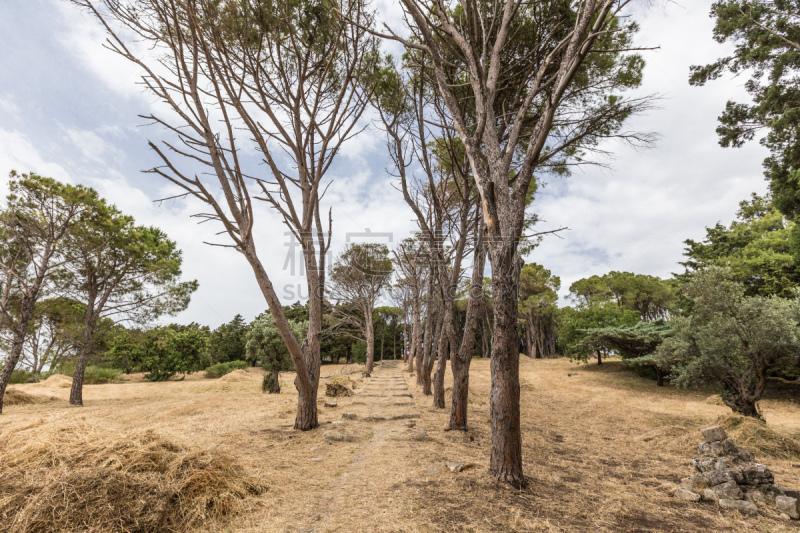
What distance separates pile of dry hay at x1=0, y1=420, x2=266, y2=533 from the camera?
8.21 feet

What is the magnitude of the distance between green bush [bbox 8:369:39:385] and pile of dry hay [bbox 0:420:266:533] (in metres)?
24.6

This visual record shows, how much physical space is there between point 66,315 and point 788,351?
80.1ft

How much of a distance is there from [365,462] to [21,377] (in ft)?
88.9

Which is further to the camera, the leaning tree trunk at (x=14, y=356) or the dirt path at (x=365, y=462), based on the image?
the leaning tree trunk at (x=14, y=356)

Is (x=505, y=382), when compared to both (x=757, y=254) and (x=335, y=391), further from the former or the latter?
(x=757, y=254)

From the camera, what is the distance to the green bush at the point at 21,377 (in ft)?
62.9

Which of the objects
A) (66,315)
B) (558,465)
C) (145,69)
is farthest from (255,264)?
(66,315)

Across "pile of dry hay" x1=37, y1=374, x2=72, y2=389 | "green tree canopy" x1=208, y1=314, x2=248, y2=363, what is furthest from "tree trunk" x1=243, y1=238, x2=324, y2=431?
"green tree canopy" x1=208, y1=314, x2=248, y2=363

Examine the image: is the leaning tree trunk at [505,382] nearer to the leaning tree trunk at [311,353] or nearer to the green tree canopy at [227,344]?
the leaning tree trunk at [311,353]

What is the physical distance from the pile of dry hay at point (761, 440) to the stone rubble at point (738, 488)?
2.03 m

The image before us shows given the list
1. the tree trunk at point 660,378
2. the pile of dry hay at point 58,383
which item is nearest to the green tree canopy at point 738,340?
the tree trunk at point 660,378

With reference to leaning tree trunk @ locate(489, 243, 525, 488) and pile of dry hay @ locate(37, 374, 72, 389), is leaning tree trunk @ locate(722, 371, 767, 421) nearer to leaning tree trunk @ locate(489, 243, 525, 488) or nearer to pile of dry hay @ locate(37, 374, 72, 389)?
leaning tree trunk @ locate(489, 243, 525, 488)

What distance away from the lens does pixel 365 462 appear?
184 inches

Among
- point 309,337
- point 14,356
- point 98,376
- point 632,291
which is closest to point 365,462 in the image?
point 309,337
